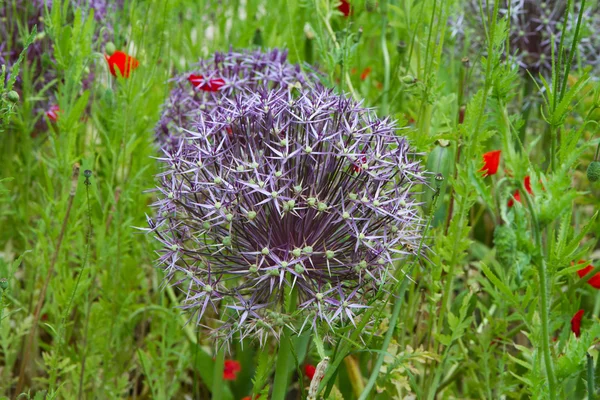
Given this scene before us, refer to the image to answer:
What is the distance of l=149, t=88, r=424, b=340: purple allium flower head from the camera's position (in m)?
1.73

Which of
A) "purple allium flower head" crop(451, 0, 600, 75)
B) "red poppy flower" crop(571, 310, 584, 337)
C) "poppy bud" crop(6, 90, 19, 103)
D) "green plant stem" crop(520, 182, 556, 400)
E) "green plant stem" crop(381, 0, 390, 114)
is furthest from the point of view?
"purple allium flower head" crop(451, 0, 600, 75)

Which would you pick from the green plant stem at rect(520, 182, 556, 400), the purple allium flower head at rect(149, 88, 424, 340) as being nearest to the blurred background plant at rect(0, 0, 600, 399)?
the green plant stem at rect(520, 182, 556, 400)

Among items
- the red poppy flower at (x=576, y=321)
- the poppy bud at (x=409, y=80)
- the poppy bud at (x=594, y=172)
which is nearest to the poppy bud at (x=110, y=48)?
the poppy bud at (x=409, y=80)

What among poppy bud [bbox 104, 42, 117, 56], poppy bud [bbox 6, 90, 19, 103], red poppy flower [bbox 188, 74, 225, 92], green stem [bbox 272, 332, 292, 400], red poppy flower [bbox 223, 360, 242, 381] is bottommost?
red poppy flower [bbox 223, 360, 242, 381]

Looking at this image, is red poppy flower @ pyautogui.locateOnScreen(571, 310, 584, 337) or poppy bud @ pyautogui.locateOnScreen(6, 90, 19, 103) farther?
red poppy flower @ pyautogui.locateOnScreen(571, 310, 584, 337)

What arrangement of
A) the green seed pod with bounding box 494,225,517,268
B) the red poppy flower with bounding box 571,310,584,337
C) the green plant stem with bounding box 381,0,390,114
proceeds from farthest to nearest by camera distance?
the green plant stem with bounding box 381,0,390,114, the red poppy flower with bounding box 571,310,584,337, the green seed pod with bounding box 494,225,517,268

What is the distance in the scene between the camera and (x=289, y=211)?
1.72 meters


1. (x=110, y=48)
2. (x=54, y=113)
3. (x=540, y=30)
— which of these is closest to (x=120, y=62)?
(x=110, y=48)

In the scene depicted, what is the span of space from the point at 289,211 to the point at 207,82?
1005 mm

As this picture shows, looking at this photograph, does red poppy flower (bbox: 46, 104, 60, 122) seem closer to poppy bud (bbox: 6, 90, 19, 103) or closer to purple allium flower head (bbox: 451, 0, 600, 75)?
poppy bud (bbox: 6, 90, 19, 103)

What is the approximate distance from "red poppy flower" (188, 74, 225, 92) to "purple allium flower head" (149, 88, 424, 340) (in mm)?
699

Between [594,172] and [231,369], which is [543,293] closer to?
[594,172]

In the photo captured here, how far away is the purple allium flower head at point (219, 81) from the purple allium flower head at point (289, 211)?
Result: 0.67 m

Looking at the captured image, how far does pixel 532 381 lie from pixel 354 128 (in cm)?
72
